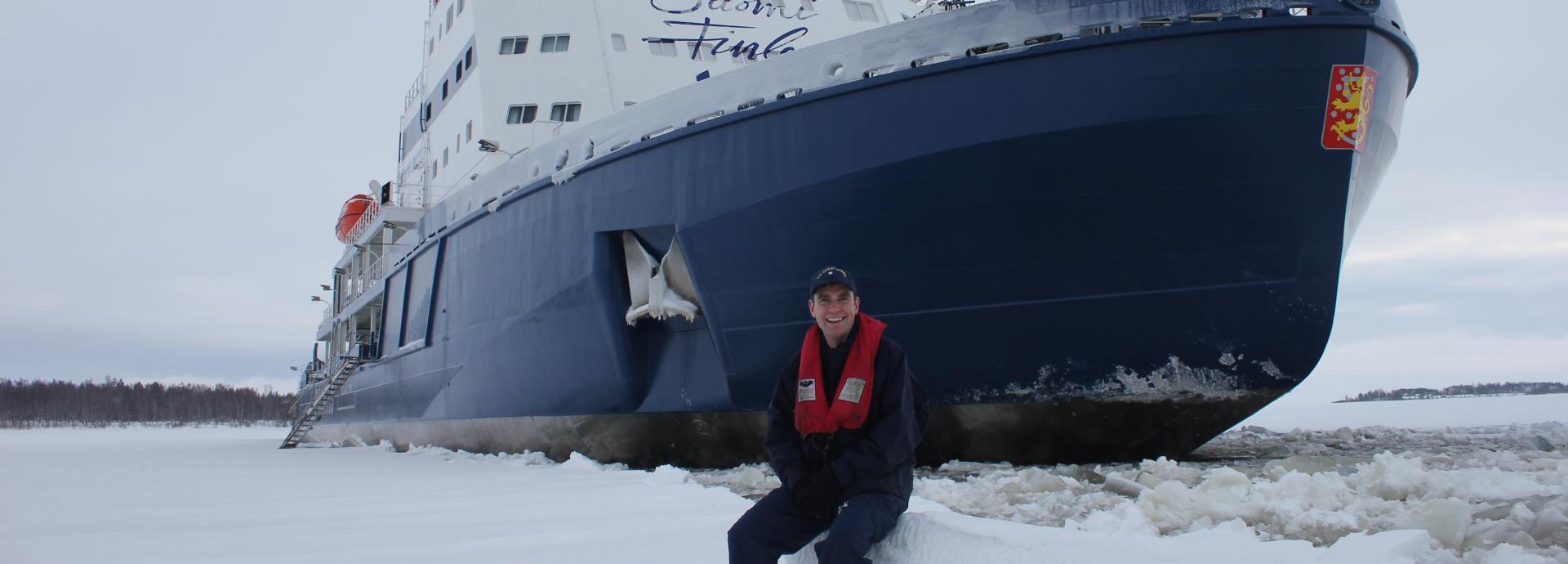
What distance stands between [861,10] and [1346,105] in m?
6.64

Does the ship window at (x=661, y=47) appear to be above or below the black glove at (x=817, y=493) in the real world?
above

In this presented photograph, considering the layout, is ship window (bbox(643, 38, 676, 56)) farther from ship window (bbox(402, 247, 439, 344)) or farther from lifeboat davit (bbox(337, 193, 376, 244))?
lifeboat davit (bbox(337, 193, 376, 244))

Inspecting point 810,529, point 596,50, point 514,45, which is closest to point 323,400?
point 514,45

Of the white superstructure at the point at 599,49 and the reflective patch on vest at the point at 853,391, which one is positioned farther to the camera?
the white superstructure at the point at 599,49

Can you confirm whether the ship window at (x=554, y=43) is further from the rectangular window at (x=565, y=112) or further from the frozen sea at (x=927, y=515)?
the frozen sea at (x=927, y=515)

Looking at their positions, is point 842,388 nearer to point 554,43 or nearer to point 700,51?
point 700,51

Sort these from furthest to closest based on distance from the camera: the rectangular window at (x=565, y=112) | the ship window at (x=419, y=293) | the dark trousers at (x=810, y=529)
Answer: the ship window at (x=419, y=293) → the rectangular window at (x=565, y=112) → the dark trousers at (x=810, y=529)

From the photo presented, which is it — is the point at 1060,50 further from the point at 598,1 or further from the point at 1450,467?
the point at 598,1

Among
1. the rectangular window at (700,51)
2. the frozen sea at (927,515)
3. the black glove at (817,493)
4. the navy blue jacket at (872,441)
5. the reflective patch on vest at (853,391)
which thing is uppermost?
the rectangular window at (700,51)

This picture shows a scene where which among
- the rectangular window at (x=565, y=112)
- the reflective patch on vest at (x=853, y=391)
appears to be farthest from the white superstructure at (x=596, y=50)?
the reflective patch on vest at (x=853, y=391)

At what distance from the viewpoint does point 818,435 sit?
267 centimetres

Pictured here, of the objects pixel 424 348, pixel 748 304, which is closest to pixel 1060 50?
pixel 748 304

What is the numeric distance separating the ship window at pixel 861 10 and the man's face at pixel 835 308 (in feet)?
30.8

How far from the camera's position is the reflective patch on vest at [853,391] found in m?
2.57
